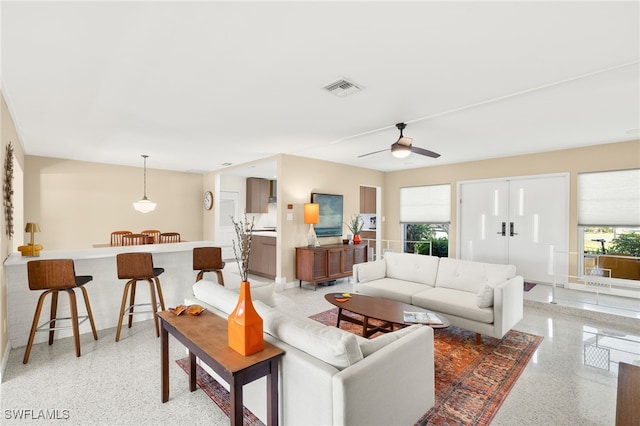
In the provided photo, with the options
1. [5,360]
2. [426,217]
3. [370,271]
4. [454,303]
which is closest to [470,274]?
[454,303]

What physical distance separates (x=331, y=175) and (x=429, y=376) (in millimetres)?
4886

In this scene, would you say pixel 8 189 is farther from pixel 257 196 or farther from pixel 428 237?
pixel 428 237

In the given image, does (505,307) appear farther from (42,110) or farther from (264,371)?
(42,110)

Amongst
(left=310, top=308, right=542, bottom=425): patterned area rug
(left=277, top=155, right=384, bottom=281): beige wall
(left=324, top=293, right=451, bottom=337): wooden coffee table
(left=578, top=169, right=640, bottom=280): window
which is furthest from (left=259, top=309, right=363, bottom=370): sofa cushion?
(left=578, top=169, right=640, bottom=280): window

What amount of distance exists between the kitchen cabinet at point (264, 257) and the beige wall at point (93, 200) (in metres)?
2.51

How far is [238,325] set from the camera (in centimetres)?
160

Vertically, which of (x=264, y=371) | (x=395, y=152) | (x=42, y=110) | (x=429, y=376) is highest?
(x=42, y=110)

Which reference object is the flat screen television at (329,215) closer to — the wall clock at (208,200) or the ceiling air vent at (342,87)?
the ceiling air vent at (342,87)

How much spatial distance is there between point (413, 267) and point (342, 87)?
2796mm

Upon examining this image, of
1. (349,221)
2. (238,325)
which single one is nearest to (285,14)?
(238,325)

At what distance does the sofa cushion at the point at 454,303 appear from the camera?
122 inches

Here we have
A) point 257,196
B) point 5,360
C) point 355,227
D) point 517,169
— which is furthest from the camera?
point 257,196

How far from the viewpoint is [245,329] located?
1.56 meters

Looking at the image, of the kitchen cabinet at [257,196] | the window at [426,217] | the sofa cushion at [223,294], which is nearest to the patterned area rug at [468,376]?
the sofa cushion at [223,294]
